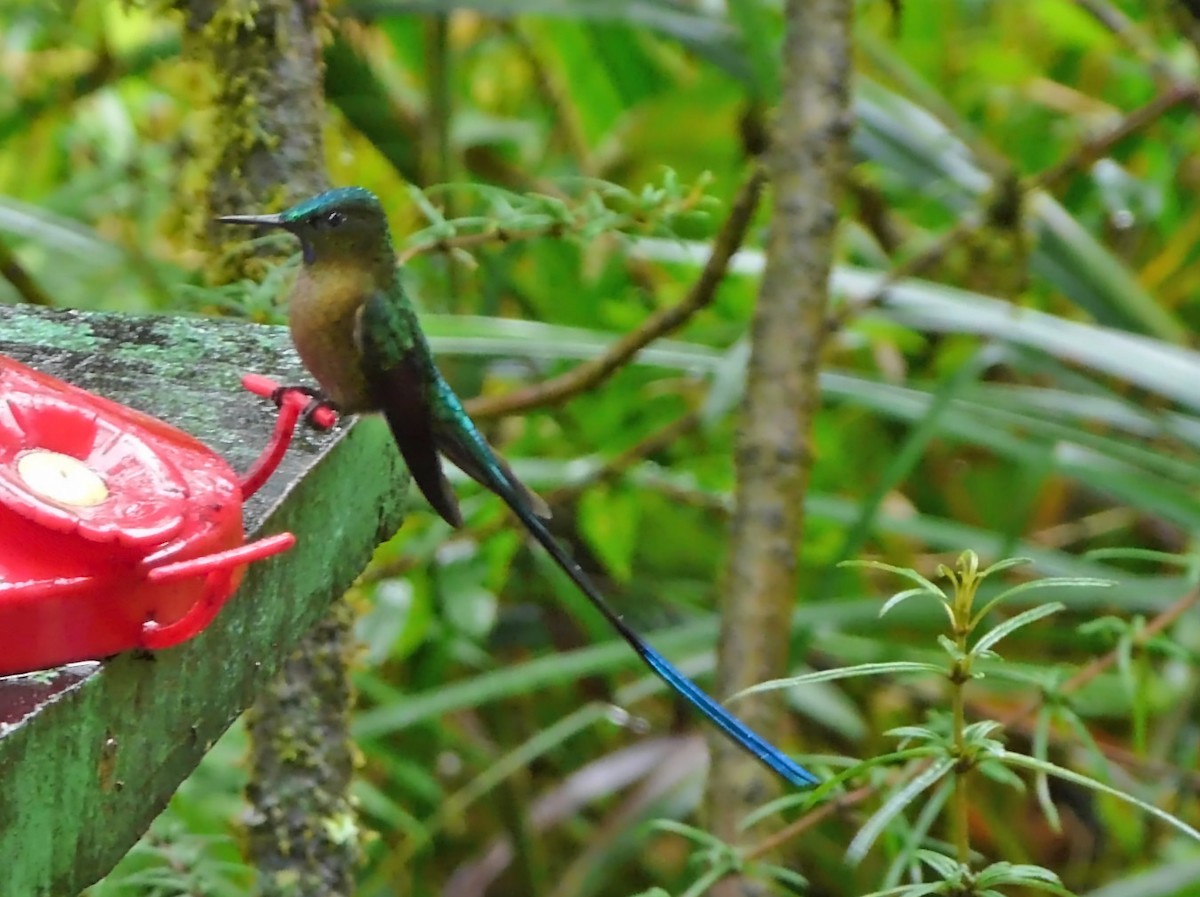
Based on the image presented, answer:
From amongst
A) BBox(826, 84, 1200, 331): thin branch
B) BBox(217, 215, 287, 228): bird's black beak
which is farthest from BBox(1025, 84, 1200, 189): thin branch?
BBox(217, 215, 287, 228): bird's black beak

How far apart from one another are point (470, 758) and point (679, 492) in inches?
23.2

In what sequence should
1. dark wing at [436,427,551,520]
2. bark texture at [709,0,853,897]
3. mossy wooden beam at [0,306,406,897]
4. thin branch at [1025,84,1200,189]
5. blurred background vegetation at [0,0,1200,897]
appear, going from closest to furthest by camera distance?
1. mossy wooden beam at [0,306,406,897]
2. dark wing at [436,427,551,520]
3. bark texture at [709,0,853,897]
4. thin branch at [1025,84,1200,189]
5. blurred background vegetation at [0,0,1200,897]

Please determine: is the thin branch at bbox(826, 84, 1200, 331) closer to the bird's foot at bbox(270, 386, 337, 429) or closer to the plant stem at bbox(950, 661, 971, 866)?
the bird's foot at bbox(270, 386, 337, 429)

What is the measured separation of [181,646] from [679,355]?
40.1 inches

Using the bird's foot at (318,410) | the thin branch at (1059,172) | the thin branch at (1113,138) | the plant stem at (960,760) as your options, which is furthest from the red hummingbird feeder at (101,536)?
the thin branch at (1113,138)

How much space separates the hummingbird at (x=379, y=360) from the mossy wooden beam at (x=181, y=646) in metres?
0.03

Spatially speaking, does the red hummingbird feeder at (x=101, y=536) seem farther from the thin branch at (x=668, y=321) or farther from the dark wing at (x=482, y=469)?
the thin branch at (x=668, y=321)

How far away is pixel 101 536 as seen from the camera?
1.71 ft

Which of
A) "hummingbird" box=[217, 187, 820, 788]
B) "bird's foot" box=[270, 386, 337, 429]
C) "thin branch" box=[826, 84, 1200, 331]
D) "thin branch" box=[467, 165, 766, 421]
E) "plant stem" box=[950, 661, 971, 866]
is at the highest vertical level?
"thin branch" box=[826, 84, 1200, 331]

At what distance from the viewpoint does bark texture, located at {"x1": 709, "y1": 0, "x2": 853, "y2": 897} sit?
3.75ft

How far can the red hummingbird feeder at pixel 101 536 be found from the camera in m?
0.51

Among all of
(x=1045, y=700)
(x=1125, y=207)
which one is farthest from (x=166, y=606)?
(x=1125, y=207)

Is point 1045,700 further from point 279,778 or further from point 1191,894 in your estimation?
point 1191,894

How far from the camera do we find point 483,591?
1.64 metres
